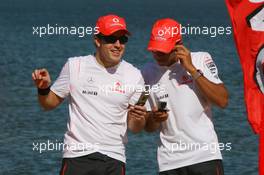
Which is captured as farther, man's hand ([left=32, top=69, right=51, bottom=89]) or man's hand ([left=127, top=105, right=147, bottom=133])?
man's hand ([left=127, top=105, right=147, bottom=133])

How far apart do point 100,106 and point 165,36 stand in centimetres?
90

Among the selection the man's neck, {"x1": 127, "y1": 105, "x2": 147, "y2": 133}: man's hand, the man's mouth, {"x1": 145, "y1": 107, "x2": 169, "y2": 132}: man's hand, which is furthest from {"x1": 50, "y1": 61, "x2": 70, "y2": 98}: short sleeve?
{"x1": 145, "y1": 107, "x2": 169, "y2": 132}: man's hand

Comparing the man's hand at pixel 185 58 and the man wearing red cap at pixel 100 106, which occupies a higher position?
the man's hand at pixel 185 58

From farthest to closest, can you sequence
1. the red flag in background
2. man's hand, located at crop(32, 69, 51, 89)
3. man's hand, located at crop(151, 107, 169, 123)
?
man's hand, located at crop(151, 107, 169, 123), man's hand, located at crop(32, 69, 51, 89), the red flag in background

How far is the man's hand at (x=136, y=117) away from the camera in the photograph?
9.29 m

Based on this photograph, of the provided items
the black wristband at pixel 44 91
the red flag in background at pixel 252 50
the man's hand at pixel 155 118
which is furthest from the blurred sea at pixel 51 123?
the red flag in background at pixel 252 50

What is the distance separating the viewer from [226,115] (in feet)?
111

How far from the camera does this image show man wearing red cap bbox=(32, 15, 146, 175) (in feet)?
30.8

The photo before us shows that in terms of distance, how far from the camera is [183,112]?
9492 mm

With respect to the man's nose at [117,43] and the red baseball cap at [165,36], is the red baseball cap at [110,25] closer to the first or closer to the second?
the man's nose at [117,43]

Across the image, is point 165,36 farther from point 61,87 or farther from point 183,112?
point 61,87

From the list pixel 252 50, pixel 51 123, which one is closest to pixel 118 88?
pixel 252 50

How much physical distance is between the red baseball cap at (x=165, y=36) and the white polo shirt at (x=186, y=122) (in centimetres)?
25

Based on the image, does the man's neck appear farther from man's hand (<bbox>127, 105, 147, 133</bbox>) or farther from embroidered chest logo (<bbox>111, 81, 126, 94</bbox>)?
man's hand (<bbox>127, 105, 147, 133</bbox>)
